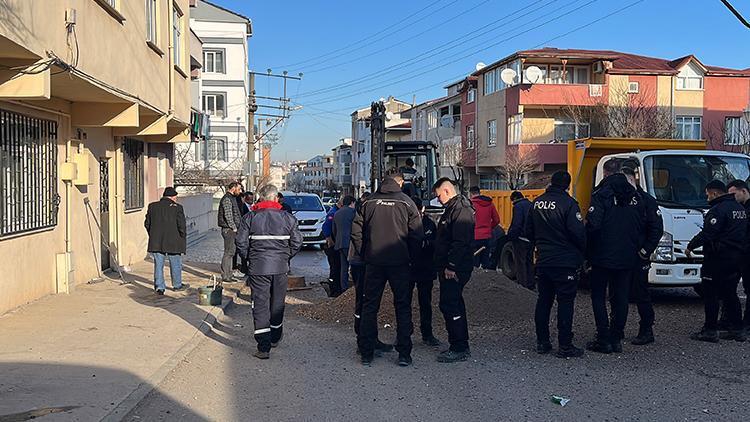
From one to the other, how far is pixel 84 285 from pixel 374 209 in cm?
717

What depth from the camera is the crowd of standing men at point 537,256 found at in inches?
290

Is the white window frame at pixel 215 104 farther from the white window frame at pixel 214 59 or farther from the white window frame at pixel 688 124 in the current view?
the white window frame at pixel 688 124

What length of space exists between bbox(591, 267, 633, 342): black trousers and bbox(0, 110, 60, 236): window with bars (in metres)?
7.54

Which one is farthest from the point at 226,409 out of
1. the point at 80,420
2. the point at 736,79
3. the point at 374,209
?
the point at 736,79

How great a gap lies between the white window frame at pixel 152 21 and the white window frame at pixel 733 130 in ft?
117

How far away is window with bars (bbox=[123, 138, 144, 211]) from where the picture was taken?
51.8ft

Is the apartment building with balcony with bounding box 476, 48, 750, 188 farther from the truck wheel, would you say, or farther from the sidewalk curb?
the sidewalk curb

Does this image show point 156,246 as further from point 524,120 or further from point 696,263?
point 524,120

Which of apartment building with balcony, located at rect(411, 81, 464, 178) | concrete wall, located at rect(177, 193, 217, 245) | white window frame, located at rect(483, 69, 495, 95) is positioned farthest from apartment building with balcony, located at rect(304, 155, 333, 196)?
concrete wall, located at rect(177, 193, 217, 245)

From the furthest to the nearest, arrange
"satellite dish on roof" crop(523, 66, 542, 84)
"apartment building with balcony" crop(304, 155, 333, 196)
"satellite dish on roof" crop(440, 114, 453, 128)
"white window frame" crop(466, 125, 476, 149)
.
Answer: "apartment building with balcony" crop(304, 155, 333, 196), "satellite dish on roof" crop(440, 114, 453, 128), "white window frame" crop(466, 125, 476, 149), "satellite dish on roof" crop(523, 66, 542, 84)

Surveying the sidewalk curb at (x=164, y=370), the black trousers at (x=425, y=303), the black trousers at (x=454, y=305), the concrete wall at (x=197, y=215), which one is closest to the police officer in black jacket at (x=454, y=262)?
the black trousers at (x=454, y=305)

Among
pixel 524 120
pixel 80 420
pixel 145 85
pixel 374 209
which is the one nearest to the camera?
pixel 80 420

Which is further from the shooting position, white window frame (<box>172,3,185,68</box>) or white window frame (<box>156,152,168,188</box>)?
white window frame (<box>156,152,168,188</box>)

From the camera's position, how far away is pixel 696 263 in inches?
408
